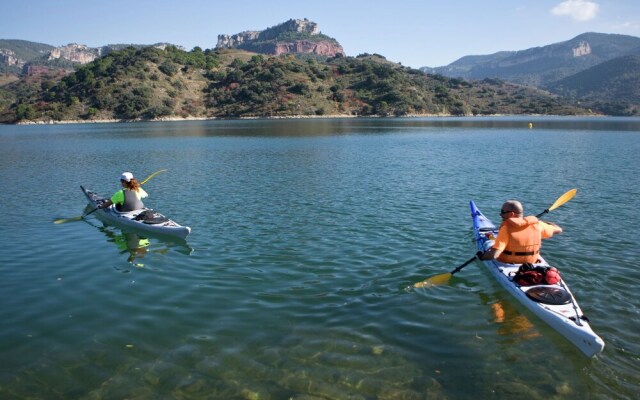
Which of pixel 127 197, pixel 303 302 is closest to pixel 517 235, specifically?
pixel 303 302

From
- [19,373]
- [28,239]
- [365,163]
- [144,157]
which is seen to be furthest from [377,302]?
[144,157]

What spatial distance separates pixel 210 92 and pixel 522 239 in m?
Result: 166

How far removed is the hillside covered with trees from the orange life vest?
142158 mm

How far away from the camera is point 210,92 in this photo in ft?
540

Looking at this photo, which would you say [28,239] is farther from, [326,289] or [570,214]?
[570,214]

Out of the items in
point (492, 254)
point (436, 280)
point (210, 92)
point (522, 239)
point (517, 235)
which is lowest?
point (436, 280)

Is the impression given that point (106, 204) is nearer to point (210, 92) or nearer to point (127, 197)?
point (127, 197)

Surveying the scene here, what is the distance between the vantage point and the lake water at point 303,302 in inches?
316

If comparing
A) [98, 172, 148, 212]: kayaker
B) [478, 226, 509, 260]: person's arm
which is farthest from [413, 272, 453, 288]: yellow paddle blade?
[98, 172, 148, 212]: kayaker

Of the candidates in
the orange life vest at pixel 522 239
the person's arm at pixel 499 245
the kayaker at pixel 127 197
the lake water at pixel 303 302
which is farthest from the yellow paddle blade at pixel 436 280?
the kayaker at pixel 127 197

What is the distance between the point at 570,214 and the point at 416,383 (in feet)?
52.6

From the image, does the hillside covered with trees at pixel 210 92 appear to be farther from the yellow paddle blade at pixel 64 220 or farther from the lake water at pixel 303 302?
the yellow paddle blade at pixel 64 220

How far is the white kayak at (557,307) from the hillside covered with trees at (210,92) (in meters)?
143

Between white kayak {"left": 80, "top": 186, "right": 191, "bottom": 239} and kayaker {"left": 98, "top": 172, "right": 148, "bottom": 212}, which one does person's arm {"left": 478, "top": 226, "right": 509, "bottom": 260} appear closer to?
white kayak {"left": 80, "top": 186, "right": 191, "bottom": 239}
